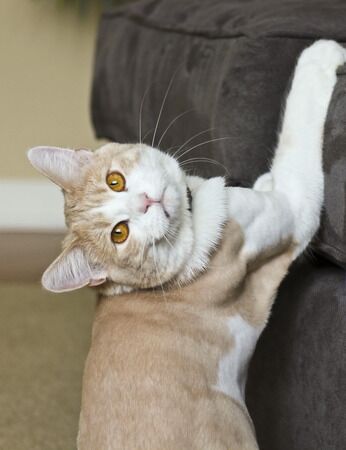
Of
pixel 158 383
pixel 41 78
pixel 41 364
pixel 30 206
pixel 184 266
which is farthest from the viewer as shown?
pixel 30 206

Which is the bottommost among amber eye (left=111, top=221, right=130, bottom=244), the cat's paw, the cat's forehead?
amber eye (left=111, top=221, right=130, bottom=244)

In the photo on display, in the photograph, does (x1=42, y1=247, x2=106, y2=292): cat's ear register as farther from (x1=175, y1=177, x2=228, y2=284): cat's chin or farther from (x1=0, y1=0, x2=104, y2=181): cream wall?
(x1=0, y1=0, x2=104, y2=181): cream wall

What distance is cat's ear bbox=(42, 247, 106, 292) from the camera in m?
1.39

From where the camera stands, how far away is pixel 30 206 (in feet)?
12.8

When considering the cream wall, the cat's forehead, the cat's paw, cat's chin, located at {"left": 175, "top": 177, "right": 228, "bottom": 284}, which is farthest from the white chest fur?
the cream wall

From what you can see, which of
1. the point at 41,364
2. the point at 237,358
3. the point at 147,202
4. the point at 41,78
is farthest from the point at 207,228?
the point at 41,78

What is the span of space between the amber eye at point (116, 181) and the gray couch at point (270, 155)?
23 centimetres

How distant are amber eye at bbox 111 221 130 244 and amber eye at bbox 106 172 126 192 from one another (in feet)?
0.24

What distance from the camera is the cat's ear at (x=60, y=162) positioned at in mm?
1453

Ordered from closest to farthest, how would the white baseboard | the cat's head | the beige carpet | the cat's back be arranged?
the cat's back, the cat's head, the beige carpet, the white baseboard

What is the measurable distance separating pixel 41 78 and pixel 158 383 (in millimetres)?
2727

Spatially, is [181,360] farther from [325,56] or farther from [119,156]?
[325,56]

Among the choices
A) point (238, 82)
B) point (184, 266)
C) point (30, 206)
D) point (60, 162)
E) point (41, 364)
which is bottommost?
point (30, 206)

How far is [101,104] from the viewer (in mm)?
2795
